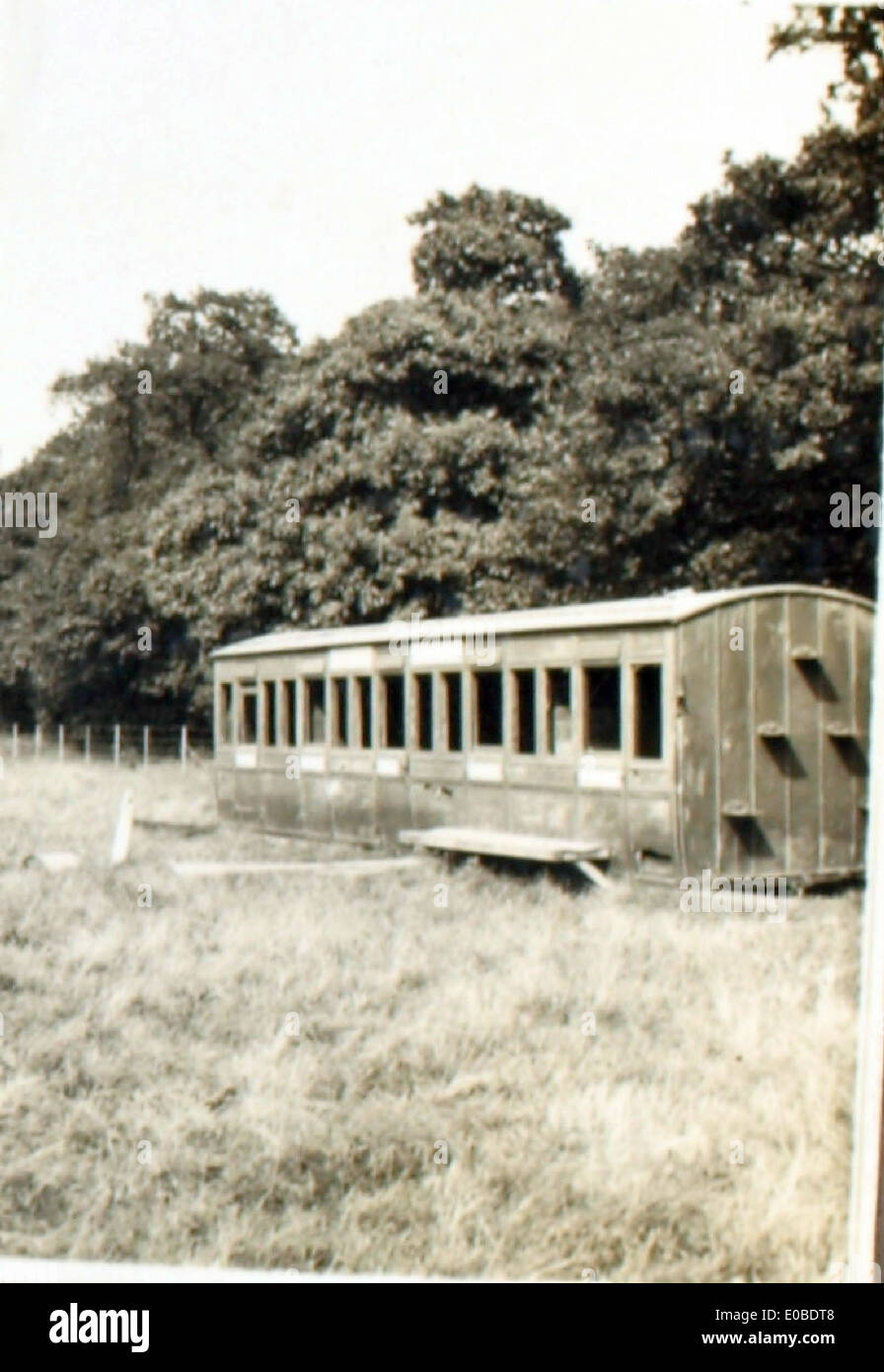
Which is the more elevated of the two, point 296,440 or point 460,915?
point 296,440

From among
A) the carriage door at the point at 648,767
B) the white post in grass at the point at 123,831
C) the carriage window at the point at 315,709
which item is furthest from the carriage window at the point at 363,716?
the white post in grass at the point at 123,831

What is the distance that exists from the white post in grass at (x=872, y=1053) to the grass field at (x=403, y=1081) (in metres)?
0.04

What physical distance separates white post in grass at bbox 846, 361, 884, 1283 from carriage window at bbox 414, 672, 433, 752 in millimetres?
2965

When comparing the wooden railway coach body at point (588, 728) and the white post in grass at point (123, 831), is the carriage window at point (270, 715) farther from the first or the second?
the white post in grass at point (123, 831)

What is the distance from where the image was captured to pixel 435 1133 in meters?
2.93

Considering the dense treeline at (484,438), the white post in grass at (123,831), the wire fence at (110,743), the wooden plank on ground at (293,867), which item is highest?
the dense treeline at (484,438)

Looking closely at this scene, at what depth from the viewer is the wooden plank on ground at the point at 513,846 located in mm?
4664

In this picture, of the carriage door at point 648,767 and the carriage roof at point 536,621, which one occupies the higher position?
the carriage roof at point 536,621

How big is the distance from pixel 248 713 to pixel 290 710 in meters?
0.82

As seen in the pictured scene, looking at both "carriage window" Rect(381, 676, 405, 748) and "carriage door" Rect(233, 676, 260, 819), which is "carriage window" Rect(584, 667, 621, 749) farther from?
"carriage door" Rect(233, 676, 260, 819)

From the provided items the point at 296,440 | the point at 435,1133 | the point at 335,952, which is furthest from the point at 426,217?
the point at 435,1133

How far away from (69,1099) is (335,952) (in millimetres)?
838

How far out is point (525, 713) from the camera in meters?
5.59
